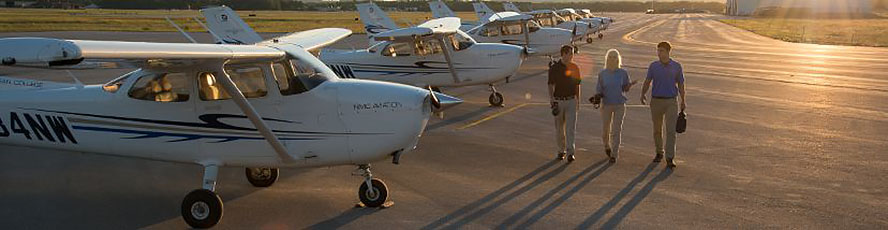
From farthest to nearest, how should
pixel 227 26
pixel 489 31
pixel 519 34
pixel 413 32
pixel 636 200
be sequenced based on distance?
pixel 519 34 → pixel 489 31 → pixel 227 26 → pixel 413 32 → pixel 636 200

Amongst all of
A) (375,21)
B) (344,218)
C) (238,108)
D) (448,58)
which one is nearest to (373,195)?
(344,218)

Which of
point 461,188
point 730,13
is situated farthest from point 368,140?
point 730,13

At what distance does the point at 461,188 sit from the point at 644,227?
2.35 m

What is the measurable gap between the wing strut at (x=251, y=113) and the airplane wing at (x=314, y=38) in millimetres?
2231

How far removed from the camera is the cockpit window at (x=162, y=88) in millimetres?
7578

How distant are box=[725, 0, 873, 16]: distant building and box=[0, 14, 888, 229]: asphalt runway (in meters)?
111

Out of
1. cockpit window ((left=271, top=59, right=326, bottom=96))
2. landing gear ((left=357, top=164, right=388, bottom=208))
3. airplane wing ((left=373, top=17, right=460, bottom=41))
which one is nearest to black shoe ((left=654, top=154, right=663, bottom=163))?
landing gear ((left=357, top=164, right=388, bottom=208))

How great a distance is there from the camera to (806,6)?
392 ft

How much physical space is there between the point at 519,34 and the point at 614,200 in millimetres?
16480

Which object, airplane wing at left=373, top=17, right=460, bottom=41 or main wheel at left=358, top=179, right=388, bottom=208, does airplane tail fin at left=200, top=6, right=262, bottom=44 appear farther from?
main wheel at left=358, top=179, right=388, bottom=208

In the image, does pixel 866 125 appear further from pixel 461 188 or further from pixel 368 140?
pixel 368 140

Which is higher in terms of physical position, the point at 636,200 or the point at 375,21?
the point at 375,21

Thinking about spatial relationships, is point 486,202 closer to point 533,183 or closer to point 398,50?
point 533,183

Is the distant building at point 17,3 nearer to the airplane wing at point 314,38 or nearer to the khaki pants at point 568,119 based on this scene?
the airplane wing at point 314,38
